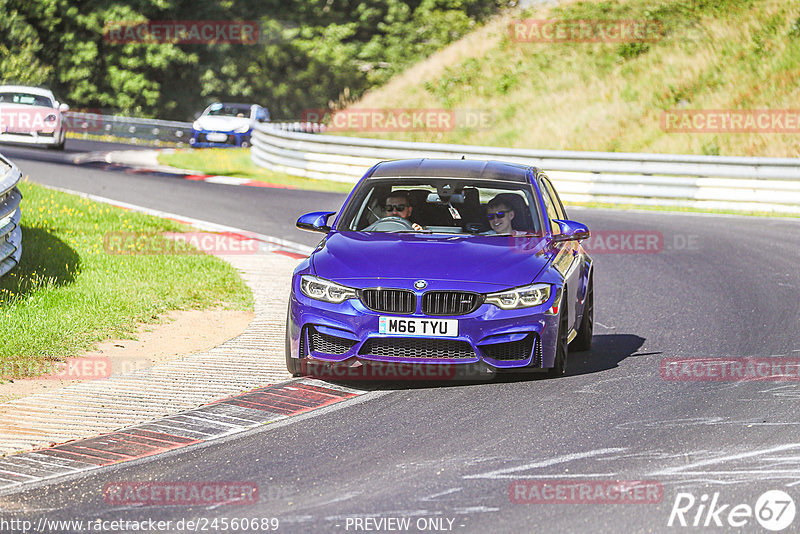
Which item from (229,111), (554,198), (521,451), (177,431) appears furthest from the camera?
(229,111)

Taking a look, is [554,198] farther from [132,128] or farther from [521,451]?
[132,128]

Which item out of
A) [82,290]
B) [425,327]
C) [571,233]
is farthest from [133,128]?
[425,327]

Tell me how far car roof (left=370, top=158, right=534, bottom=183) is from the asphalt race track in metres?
1.60

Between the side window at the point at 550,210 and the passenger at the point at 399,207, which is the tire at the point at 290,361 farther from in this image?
the side window at the point at 550,210

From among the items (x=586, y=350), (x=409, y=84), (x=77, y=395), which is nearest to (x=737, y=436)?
(x=586, y=350)

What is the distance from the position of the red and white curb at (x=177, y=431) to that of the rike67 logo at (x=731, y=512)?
285cm

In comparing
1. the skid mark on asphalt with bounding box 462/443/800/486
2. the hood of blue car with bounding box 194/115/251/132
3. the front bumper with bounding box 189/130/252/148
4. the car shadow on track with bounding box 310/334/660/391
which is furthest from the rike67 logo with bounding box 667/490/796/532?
the hood of blue car with bounding box 194/115/251/132

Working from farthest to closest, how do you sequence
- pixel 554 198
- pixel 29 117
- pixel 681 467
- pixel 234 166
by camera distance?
pixel 234 166, pixel 29 117, pixel 554 198, pixel 681 467

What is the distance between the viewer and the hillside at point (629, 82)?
29844 mm

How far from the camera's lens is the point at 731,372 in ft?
28.7

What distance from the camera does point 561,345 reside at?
27.7 ft

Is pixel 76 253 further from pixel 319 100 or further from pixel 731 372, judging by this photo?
pixel 319 100

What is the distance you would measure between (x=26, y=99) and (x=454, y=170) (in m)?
23.5

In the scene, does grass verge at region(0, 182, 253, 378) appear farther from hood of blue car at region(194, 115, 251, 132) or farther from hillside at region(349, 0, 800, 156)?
hood of blue car at region(194, 115, 251, 132)
